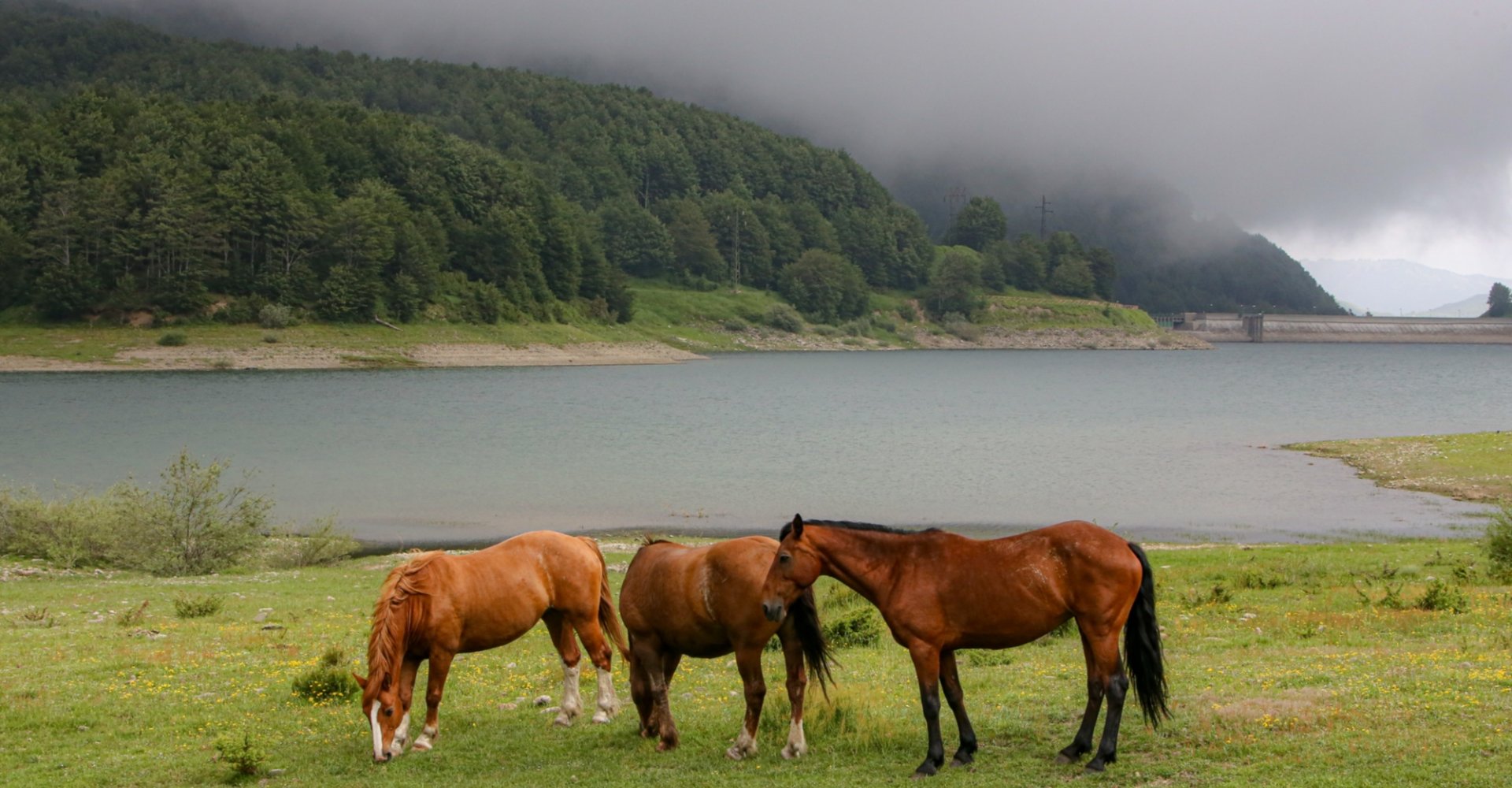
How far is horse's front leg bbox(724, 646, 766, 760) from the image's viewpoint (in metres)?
9.90

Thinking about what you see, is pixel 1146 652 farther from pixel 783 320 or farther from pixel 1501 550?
pixel 783 320

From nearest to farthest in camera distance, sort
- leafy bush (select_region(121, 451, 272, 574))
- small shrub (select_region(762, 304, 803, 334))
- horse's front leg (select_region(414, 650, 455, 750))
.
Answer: horse's front leg (select_region(414, 650, 455, 750))
leafy bush (select_region(121, 451, 272, 574))
small shrub (select_region(762, 304, 803, 334))

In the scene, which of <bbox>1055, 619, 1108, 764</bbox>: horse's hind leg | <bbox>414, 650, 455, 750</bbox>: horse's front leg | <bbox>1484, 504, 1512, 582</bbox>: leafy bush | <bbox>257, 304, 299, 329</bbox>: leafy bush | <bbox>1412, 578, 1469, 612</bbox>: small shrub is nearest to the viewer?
<bbox>1055, 619, 1108, 764</bbox>: horse's hind leg

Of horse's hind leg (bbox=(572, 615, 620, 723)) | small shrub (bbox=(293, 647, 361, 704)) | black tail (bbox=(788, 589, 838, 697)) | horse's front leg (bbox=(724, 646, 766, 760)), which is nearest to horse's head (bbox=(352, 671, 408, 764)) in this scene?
horse's hind leg (bbox=(572, 615, 620, 723))

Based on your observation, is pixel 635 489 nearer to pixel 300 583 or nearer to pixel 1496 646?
pixel 300 583

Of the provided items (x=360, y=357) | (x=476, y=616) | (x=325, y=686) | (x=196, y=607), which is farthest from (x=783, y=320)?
(x=476, y=616)

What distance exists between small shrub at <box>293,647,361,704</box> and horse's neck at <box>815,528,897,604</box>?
607 cm

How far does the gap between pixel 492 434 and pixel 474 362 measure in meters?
61.8

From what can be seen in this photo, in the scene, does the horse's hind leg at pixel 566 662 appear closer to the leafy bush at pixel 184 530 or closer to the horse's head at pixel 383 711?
the horse's head at pixel 383 711

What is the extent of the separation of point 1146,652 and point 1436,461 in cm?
4539

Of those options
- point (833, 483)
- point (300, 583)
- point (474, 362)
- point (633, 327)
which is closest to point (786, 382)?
point (474, 362)

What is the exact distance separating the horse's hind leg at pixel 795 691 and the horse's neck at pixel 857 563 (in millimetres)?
723

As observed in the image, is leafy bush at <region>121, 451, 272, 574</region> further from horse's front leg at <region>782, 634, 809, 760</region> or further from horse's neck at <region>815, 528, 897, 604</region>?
horse's neck at <region>815, 528, 897, 604</region>

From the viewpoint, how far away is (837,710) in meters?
10.6
